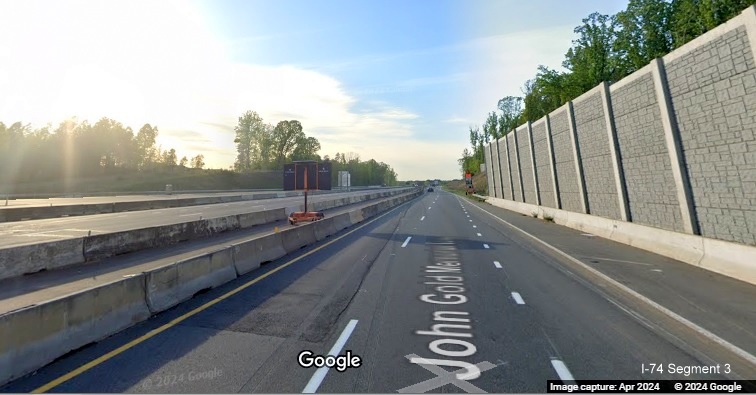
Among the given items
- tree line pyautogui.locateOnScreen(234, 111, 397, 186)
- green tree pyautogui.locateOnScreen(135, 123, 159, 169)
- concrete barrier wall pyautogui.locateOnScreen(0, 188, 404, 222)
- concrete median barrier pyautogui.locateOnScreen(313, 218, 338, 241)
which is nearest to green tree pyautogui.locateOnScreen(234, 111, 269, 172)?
tree line pyautogui.locateOnScreen(234, 111, 397, 186)

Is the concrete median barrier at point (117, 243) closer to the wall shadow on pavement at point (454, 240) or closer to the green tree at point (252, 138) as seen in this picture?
the wall shadow on pavement at point (454, 240)

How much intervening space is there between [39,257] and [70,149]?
106 m

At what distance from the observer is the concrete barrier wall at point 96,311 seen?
461cm

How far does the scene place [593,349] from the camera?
209 inches

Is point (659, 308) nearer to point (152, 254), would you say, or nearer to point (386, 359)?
point (386, 359)

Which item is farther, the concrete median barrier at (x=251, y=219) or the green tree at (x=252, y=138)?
the green tree at (x=252, y=138)

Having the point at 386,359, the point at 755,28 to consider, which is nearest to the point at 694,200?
the point at 755,28

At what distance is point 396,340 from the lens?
565 centimetres

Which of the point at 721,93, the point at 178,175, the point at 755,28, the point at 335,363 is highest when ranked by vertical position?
the point at 178,175

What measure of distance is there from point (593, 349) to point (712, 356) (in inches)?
59.0

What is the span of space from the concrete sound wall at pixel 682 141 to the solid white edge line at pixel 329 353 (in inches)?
400

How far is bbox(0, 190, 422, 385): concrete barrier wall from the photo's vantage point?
461cm

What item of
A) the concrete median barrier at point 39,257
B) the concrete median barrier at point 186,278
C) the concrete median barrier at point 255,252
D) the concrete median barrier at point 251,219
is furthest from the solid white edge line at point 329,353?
the concrete median barrier at point 251,219

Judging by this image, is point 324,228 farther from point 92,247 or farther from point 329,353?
point 329,353
